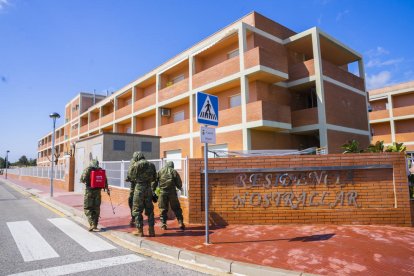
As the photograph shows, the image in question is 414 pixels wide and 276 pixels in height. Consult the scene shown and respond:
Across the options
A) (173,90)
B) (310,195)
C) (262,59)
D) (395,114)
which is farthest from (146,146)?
(395,114)

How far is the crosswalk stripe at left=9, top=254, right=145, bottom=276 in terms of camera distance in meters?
4.02

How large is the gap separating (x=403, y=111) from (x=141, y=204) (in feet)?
96.1

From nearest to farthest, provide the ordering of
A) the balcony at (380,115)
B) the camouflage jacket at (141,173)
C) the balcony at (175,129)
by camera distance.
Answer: the camouflage jacket at (141,173)
the balcony at (175,129)
the balcony at (380,115)

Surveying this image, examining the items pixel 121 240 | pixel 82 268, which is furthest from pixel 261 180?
pixel 82 268

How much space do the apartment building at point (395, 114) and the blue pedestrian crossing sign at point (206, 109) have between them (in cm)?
2536

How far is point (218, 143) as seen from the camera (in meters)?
16.7

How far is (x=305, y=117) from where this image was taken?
632 inches

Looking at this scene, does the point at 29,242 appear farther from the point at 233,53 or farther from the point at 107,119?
the point at 107,119

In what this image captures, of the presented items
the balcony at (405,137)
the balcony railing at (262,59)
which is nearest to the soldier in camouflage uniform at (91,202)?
the balcony railing at (262,59)

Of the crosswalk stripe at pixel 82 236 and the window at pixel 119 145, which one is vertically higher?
the window at pixel 119 145

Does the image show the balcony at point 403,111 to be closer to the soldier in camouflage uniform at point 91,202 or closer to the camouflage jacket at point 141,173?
the camouflage jacket at point 141,173

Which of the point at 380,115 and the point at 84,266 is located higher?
the point at 380,115

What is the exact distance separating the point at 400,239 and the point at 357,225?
125cm

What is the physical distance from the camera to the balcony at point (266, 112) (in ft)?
46.0
